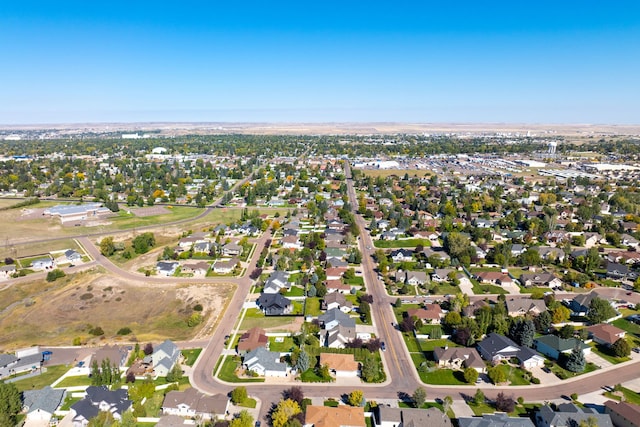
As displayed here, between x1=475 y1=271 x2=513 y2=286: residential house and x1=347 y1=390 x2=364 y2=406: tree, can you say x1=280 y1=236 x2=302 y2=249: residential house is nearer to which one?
x1=475 y1=271 x2=513 y2=286: residential house

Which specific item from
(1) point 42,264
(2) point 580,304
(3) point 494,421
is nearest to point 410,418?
(3) point 494,421

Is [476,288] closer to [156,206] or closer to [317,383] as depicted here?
[317,383]

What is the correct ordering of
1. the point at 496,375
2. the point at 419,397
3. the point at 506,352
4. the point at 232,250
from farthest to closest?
1. the point at 232,250
2. the point at 506,352
3. the point at 496,375
4. the point at 419,397

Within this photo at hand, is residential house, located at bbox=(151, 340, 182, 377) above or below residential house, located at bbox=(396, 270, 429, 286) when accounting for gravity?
below

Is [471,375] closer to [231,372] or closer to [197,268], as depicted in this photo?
[231,372]

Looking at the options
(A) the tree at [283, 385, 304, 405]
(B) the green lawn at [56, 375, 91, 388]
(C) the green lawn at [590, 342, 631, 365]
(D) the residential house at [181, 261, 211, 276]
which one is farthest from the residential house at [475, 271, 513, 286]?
(B) the green lawn at [56, 375, 91, 388]

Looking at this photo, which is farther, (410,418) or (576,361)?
(576,361)
